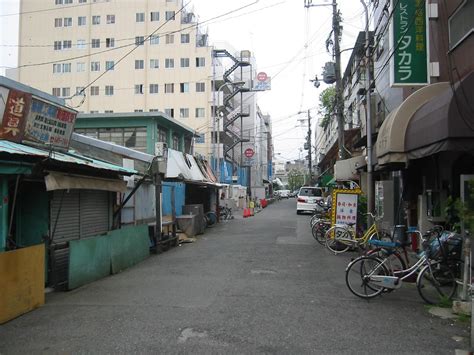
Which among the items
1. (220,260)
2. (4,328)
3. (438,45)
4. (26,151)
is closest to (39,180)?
(26,151)

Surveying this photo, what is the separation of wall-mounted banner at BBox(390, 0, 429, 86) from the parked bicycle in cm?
516

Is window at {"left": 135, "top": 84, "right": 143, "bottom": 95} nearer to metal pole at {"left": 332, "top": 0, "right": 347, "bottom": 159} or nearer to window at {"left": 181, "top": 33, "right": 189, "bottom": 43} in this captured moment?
window at {"left": 181, "top": 33, "right": 189, "bottom": 43}

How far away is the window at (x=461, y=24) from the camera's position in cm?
1026

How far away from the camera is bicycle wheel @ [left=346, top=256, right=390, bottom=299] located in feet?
25.9

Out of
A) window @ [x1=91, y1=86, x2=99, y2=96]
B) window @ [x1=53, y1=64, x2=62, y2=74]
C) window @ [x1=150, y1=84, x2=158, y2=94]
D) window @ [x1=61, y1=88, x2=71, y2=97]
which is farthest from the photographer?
window @ [x1=53, y1=64, x2=62, y2=74]

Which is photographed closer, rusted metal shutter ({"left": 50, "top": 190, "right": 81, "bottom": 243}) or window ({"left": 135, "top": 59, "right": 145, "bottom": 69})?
rusted metal shutter ({"left": 50, "top": 190, "right": 81, "bottom": 243})

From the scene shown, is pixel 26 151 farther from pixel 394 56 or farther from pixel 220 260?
pixel 394 56

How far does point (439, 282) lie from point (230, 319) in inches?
142

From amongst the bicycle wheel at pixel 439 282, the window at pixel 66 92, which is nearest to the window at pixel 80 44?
the window at pixel 66 92

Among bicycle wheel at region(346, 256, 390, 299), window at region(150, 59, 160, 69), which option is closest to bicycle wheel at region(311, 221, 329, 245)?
bicycle wheel at region(346, 256, 390, 299)

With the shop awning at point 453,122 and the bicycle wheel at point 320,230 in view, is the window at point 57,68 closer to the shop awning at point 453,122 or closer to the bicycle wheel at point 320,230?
the bicycle wheel at point 320,230

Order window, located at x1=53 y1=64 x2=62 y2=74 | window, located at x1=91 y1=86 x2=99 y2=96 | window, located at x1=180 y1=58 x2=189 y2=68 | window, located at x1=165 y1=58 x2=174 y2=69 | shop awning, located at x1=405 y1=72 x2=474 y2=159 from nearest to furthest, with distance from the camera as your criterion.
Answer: shop awning, located at x1=405 y1=72 x2=474 y2=159 → window, located at x1=180 y1=58 x2=189 y2=68 → window, located at x1=165 y1=58 x2=174 y2=69 → window, located at x1=91 y1=86 x2=99 y2=96 → window, located at x1=53 y1=64 x2=62 y2=74

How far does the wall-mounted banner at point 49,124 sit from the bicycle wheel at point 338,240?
8322mm

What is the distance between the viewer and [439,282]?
7.68m
